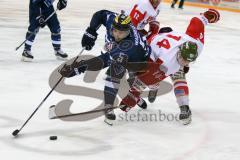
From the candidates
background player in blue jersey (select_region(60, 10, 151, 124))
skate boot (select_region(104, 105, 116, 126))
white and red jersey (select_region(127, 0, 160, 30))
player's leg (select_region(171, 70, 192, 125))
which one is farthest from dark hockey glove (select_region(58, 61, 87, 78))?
white and red jersey (select_region(127, 0, 160, 30))

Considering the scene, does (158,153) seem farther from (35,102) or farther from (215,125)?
(35,102)

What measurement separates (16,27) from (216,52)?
13.3 feet

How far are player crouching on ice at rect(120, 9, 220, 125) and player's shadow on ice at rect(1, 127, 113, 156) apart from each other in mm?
716

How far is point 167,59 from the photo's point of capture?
4227 millimetres

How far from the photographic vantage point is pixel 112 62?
164 inches

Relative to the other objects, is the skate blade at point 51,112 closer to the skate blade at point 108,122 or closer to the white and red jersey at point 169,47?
the skate blade at point 108,122

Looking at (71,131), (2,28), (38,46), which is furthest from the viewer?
(2,28)

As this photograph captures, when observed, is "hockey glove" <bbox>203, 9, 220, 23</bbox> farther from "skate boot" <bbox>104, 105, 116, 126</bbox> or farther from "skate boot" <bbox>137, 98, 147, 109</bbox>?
"skate boot" <bbox>104, 105, 116, 126</bbox>

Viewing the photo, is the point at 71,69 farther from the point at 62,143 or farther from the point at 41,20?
the point at 41,20

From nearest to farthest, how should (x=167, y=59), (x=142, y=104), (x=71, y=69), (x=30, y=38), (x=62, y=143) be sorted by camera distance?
(x=62, y=143)
(x=71, y=69)
(x=167, y=59)
(x=142, y=104)
(x=30, y=38)

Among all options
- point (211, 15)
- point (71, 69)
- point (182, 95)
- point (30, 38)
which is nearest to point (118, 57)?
point (71, 69)

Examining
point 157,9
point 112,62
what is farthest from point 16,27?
point 112,62

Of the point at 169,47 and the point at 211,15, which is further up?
the point at 211,15

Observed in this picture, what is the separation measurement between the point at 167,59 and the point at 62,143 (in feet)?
4.08
